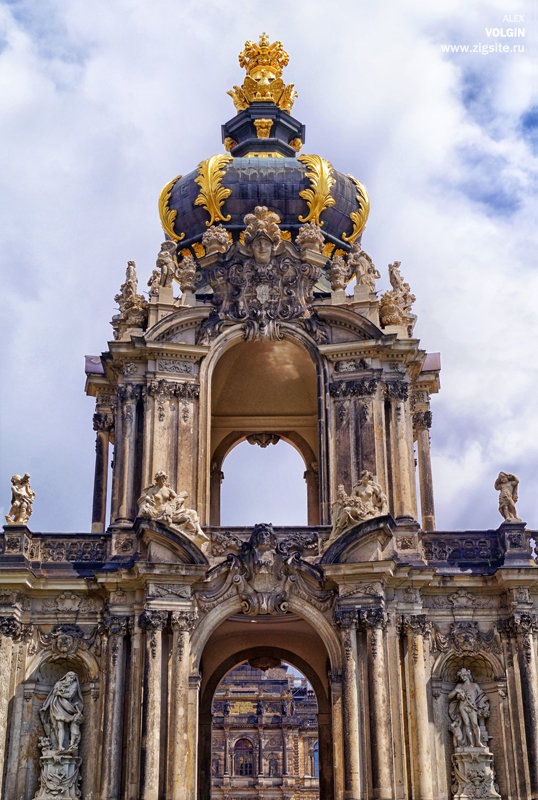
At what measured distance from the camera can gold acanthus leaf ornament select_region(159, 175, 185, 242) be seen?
110 feet

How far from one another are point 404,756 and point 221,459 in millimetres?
11606

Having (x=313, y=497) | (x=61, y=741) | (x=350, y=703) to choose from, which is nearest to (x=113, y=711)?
(x=61, y=741)

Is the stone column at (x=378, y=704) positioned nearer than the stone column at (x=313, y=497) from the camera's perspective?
Yes

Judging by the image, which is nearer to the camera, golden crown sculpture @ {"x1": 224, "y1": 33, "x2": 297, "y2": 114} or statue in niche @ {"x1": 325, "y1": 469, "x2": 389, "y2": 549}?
statue in niche @ {"x1": 325, "y1": 469, "x2": 389, "y2": 549}

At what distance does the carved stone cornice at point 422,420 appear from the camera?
102 ft

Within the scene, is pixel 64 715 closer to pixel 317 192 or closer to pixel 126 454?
pixel 126 454

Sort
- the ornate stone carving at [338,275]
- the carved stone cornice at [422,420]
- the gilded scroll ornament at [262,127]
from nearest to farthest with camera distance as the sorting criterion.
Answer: the ornate stone carving at [338,275]
the carved stone cornice at [422,420]
the gilded scroll ornament at [262,127]

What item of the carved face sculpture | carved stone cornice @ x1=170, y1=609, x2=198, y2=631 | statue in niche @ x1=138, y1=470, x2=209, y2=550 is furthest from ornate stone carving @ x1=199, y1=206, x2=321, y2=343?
carved stone cornice @ x1=170, y1=609, x2=198, y2=631

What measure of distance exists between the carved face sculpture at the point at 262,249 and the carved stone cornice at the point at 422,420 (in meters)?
6.28

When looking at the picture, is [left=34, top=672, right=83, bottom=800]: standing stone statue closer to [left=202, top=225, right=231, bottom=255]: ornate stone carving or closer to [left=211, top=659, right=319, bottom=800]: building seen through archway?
[left=202, top=225, right=231, bottom=255]: ornate stone carving

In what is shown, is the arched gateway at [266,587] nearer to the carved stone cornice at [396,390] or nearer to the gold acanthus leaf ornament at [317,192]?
the carved stone cornice at [396,390]

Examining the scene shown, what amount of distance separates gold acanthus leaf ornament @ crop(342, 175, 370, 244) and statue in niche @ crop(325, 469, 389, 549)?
34.7 ft

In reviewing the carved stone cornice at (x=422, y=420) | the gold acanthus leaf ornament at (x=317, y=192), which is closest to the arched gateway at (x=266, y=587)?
the carved stone cornice at (x=422, y=420)

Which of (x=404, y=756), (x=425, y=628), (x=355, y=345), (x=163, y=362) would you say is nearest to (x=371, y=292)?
(x=355, y=345)
